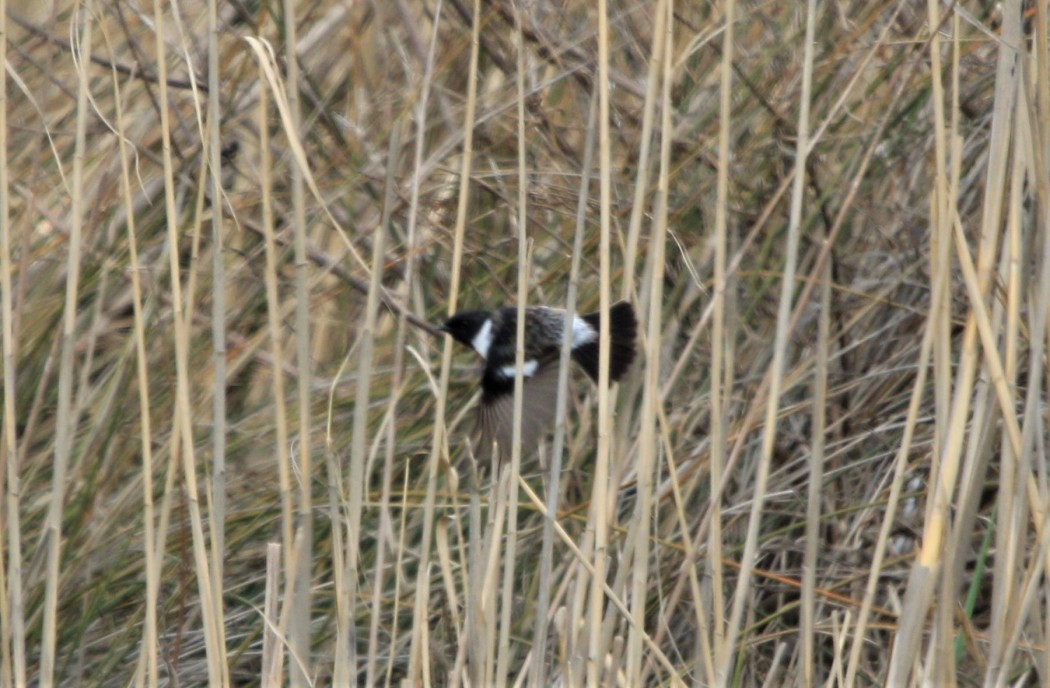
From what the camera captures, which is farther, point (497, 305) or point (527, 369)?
point (497, 305)

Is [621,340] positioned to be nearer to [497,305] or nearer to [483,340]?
[483,340]

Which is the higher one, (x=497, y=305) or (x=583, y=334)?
(x=497, y=305)

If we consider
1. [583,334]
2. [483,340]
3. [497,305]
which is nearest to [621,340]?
[583,334]

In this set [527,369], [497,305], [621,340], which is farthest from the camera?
[497,305]

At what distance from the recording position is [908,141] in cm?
258

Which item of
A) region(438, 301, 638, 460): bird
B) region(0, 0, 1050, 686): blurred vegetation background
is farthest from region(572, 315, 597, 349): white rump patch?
region(0, 0, 1050, 686): blurred vegetation background

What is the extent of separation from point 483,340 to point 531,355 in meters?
0.12

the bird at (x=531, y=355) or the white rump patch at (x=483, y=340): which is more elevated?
the white rump patch at (x=483, y=340)

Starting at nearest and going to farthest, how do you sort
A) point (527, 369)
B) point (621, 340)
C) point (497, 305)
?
point (621, 340) < point (527, 369) < point (497, 305)

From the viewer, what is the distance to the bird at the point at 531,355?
7.22ft

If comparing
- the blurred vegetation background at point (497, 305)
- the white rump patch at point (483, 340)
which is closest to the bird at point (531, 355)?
the white rump patch at point (483, 340)

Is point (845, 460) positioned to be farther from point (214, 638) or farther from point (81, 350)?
point (81, 350)

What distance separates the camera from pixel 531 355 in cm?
236

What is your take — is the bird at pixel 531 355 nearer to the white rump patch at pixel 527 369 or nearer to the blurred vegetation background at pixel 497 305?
the white rump patch at pixel 527 369
